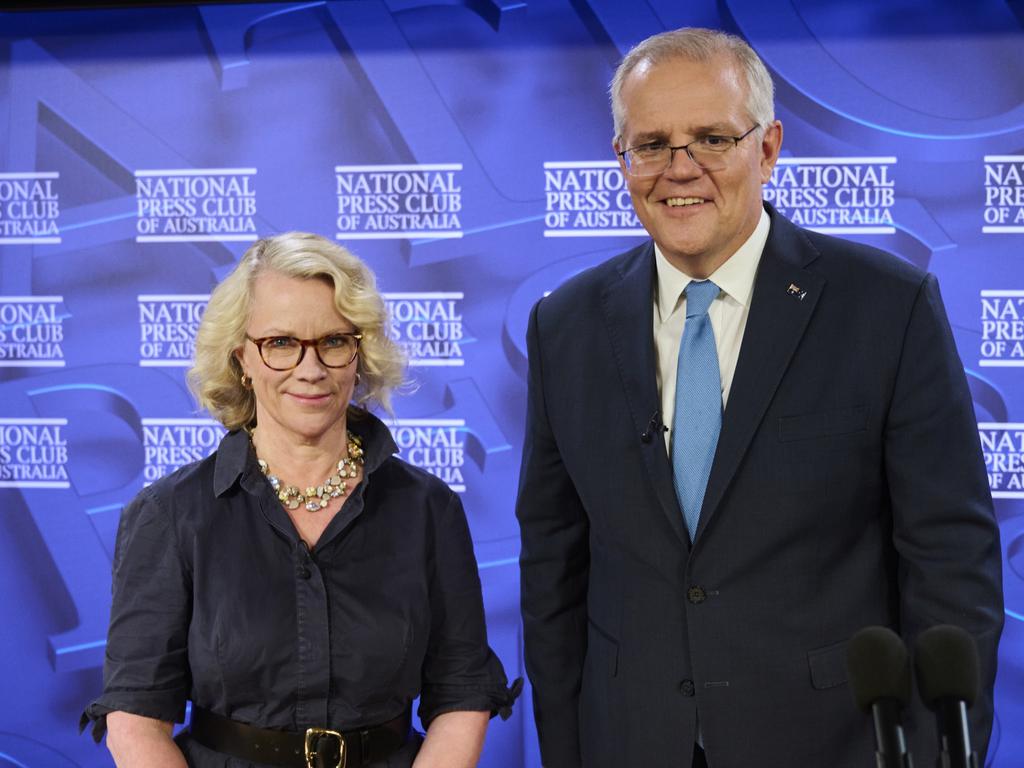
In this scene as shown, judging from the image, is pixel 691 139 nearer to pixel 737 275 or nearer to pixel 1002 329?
pixel 737 275

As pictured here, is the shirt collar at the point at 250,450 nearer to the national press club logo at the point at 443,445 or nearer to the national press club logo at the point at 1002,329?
the national press club logo at the point at 443,445

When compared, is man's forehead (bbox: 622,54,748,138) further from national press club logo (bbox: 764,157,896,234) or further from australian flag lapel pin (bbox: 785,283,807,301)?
national press club logo (bbox: 764,157,896,234)

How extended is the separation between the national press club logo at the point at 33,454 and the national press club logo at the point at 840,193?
2761 mm

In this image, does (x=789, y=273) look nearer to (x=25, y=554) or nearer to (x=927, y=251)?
(x=927, y=251)

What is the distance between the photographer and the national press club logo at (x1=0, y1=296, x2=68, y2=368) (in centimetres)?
453

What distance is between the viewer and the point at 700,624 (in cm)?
207

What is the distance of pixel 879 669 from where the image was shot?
3.82 ft

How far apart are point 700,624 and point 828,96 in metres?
2.62

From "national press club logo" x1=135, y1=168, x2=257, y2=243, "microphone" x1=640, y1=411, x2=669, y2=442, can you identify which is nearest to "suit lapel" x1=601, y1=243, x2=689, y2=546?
"microphone" x1=640, y1=411, x2=669, y2=442

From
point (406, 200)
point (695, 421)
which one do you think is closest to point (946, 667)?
point (695, 421)

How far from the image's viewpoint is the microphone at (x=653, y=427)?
2.10 m

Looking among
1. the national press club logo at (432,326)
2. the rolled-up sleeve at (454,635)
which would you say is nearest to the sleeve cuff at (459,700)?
the rolled-up sleeve at (454,635)

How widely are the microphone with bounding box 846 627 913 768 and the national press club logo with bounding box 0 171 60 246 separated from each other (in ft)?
13.1

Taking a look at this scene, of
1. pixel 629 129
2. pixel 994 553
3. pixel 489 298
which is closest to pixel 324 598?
pixel 629 129
